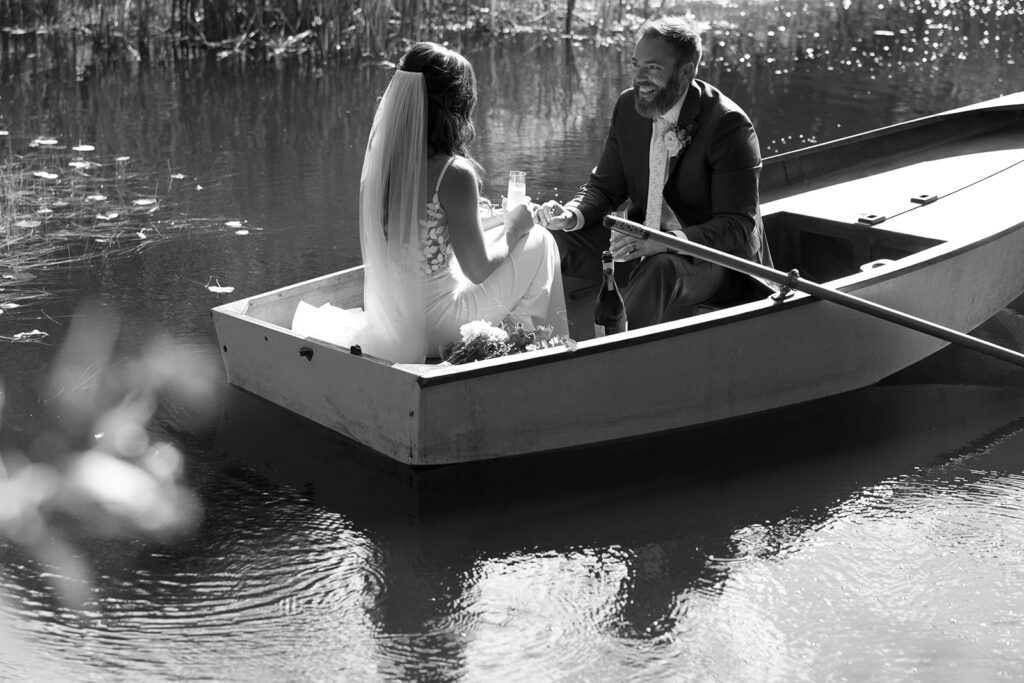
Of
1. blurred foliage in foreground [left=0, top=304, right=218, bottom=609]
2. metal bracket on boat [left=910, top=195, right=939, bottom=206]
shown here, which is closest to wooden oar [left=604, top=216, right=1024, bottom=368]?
metal bracket on boat [left=910, top=195, right=939, bottom=206]

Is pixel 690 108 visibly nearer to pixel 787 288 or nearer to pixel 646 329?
pixel 787 288

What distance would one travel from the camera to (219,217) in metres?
6.70

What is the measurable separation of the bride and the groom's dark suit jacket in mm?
547

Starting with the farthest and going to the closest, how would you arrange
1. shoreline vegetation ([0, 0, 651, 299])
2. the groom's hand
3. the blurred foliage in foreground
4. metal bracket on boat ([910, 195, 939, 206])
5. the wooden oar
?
1. shoreline vegetation ([0, 0, 651, 299])
2. metal bracket on boat ([910, 195, 939, 206])
3. the groom's hand
4. the wooden oar
5. the blurred foliage in foreground

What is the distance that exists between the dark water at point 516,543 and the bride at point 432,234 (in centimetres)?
47

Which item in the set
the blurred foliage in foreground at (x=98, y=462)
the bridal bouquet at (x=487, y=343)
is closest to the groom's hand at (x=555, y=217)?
the bridal bouquet at (x=487, y=343)

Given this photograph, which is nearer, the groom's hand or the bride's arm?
the bride's arm

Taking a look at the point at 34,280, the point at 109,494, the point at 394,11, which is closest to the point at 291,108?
the point at 394,11

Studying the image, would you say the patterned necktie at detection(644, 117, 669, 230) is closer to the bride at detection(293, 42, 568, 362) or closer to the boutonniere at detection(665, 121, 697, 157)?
the boutonniere at detection(665, 121, 697, 157)

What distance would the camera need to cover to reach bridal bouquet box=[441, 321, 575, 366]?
159 inches

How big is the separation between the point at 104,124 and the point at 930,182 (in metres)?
5.34

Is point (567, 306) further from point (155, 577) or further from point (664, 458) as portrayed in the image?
point (155, 577)

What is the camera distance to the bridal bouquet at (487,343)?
159 inches

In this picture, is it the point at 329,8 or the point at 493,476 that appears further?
the point at 329,8
